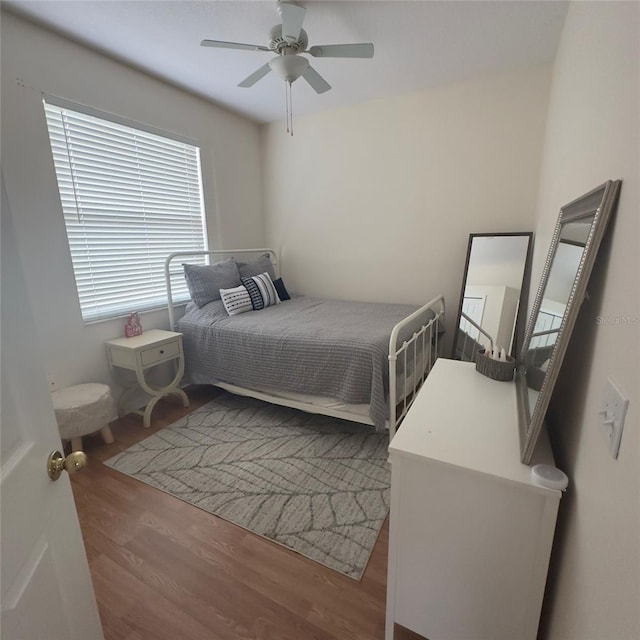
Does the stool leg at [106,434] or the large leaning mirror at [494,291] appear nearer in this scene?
the stool leg at [106,434]

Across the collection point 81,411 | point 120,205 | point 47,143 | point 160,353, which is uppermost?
point 47,143

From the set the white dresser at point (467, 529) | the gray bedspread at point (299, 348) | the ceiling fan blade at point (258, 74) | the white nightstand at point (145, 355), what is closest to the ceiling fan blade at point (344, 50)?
the ceiling fan blade at point (258, 74)

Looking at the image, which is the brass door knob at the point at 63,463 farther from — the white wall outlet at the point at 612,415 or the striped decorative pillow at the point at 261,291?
the striped decorative pillow at the point at 261,291

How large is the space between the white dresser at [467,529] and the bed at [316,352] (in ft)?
2.87

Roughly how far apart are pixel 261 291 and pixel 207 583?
7.28 ft

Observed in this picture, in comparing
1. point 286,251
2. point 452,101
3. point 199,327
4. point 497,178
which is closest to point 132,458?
point 199,327

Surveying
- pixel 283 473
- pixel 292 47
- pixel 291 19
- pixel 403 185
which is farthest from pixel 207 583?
pixel 403 185

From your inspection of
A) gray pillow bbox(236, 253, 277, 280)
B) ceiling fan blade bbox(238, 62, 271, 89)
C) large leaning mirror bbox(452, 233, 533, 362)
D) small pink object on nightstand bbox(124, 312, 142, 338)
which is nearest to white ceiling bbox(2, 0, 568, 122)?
ceiling fan blade bbox(238, 62, 271, 89)

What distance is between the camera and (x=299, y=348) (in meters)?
2.23

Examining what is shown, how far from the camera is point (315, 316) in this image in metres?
2.81

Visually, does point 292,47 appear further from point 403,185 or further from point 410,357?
point 410,357

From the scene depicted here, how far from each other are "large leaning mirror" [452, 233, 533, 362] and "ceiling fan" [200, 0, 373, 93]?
1.78 meters

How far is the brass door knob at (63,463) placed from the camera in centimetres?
69

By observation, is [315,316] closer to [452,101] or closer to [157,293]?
[157,293]
